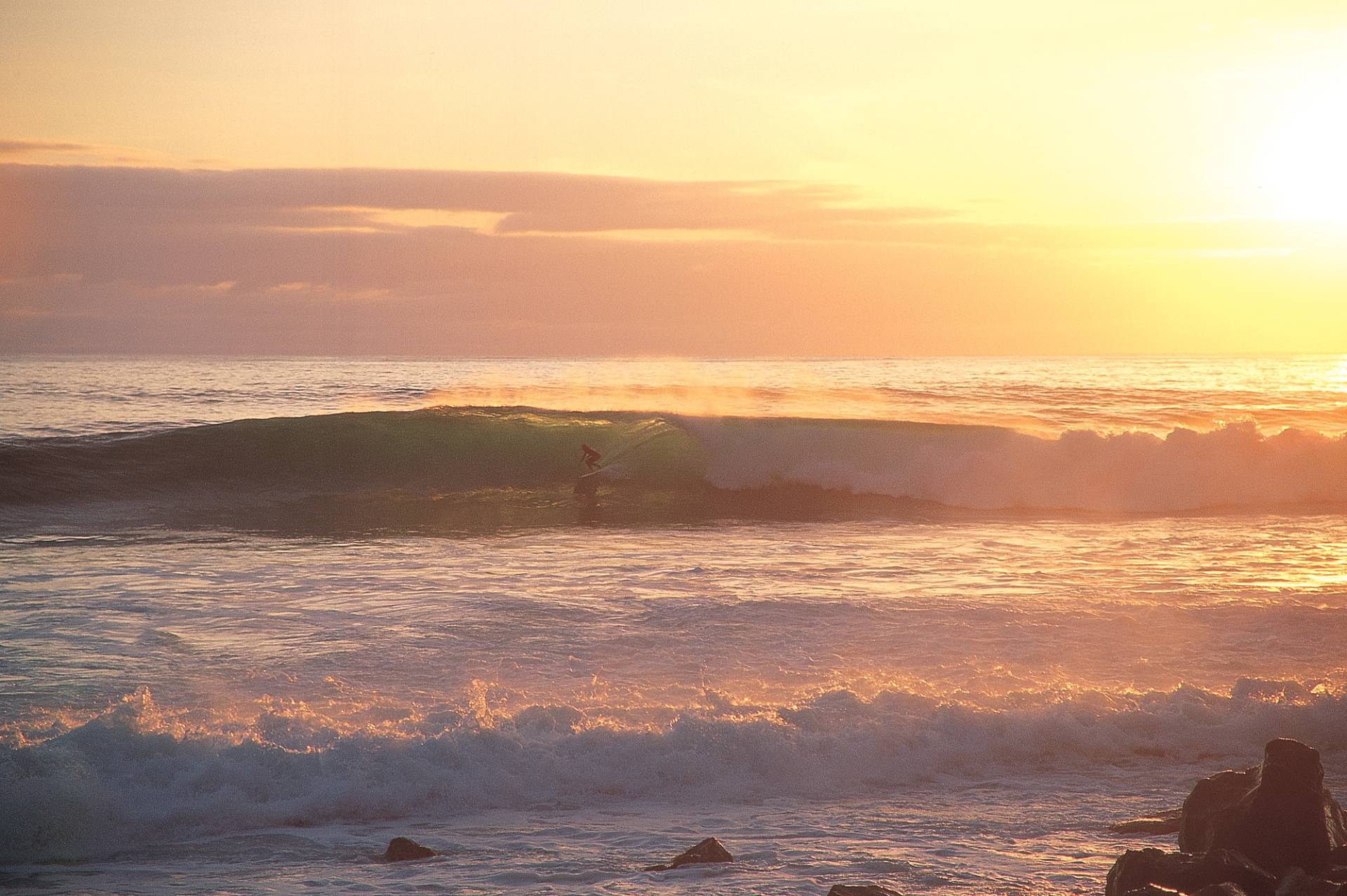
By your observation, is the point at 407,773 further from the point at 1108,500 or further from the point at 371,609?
the point at 1108,500

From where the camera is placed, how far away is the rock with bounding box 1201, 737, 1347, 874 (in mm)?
3738

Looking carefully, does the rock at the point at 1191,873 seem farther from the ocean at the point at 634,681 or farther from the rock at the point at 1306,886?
the ocean at the point at 634,681

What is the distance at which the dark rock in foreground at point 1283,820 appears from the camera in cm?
374

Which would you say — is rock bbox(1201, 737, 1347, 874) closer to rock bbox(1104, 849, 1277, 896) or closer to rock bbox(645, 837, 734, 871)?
rock bbox(1104, 849, 1277, 896)

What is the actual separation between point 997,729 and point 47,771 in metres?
5.02

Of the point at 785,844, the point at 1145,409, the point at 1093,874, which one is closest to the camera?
the point at 1093,874

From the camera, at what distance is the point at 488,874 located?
4.36 meters

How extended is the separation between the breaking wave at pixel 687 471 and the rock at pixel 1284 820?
11.2 meters

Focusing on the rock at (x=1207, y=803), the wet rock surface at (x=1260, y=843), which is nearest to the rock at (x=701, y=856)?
the wet rock surface at (x=1260, y=843)

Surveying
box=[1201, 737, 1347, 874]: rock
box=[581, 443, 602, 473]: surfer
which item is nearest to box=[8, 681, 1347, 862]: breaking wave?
box=[1201, 737, 1347, 874]: rock

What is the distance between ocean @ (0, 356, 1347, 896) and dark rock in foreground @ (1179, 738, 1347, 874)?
629 millimetres

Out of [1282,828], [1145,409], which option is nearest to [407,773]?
[1282,828]

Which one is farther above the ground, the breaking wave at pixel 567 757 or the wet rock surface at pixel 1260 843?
the wet rock surface at pixel 1260 843

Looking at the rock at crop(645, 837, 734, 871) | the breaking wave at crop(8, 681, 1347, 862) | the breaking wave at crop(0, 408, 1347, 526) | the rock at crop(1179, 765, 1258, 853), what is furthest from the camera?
the breaking wave at crop(0, 408, 1347, 526)
